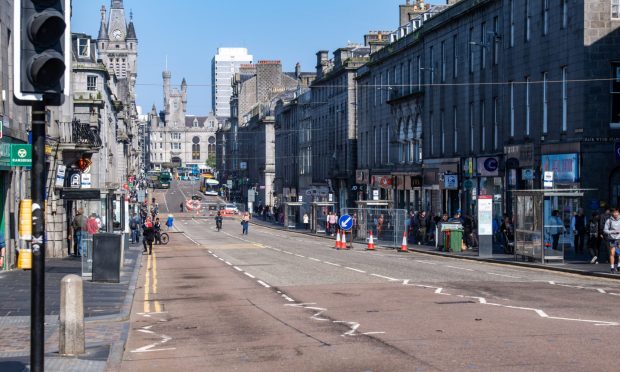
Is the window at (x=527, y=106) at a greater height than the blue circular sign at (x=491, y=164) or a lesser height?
greater

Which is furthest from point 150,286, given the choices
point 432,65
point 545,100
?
point 432,65

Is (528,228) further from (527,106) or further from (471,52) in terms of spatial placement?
(471,52)

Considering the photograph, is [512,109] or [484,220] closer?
[484,220]

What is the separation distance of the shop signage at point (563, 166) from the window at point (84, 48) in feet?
147

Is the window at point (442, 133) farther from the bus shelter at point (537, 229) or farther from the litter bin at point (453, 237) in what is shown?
the bus shelter at point (537, 229)

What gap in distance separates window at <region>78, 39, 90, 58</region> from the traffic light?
242 ft

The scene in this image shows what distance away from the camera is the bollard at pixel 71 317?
1356 cm

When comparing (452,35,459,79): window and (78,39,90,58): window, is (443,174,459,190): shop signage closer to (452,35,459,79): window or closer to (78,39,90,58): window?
(452,35,459,79): window

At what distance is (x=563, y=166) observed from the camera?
44.2 m

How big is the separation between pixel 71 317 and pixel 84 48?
70.7 m

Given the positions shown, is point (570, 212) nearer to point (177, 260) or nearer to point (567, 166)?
point (567, 166)

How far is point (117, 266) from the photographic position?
2712 centimetres

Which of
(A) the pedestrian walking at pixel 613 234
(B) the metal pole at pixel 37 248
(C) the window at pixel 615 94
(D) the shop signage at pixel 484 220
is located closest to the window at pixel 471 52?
(C) the window at pixel 615 94

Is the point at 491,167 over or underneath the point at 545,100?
underneath
